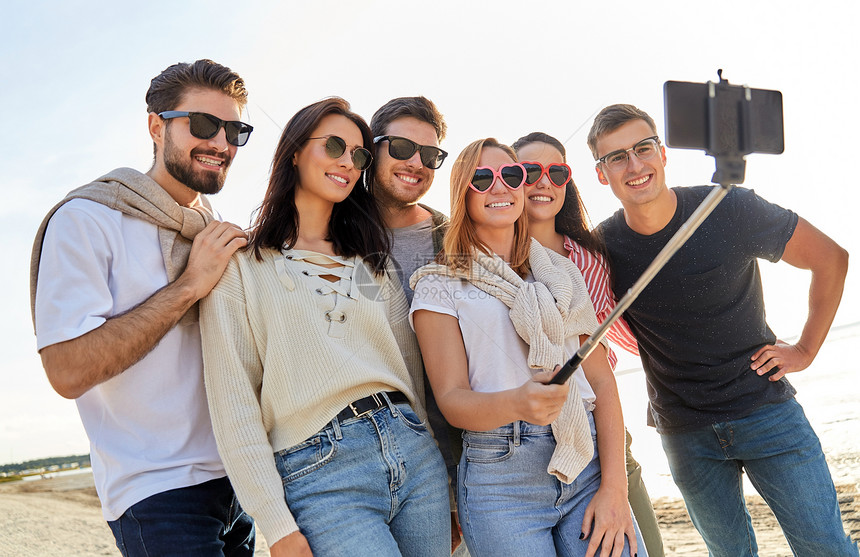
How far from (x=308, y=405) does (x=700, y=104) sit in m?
1.64

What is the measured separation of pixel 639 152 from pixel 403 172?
130 centimetres

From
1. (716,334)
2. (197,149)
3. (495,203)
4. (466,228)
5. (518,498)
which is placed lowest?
(518,498)

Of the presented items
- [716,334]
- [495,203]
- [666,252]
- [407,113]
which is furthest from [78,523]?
[666,252]

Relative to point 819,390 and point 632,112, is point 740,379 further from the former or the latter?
point 819,390

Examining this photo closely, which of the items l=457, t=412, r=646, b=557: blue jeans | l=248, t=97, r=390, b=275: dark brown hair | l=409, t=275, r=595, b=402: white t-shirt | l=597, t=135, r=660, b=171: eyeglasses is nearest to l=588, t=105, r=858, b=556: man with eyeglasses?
l=597, t=135, r=660, b=171: eyeglasses

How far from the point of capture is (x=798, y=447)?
11.0ft

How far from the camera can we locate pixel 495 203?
2.97m

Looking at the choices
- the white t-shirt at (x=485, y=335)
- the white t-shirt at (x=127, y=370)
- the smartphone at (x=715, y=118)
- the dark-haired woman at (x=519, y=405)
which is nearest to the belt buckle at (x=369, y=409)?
the dark-haired woman at (x=519, y=405)

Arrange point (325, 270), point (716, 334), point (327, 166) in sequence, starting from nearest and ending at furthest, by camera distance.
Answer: point (325, 270)
point (327, 166)
point (716, 334)

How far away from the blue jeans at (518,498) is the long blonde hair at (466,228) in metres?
0.75

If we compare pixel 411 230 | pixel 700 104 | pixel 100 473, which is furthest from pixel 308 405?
pixel 700 104

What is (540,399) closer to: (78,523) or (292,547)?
(292,547)

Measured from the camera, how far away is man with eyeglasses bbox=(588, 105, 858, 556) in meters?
3.43

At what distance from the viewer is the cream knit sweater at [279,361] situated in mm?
2363
